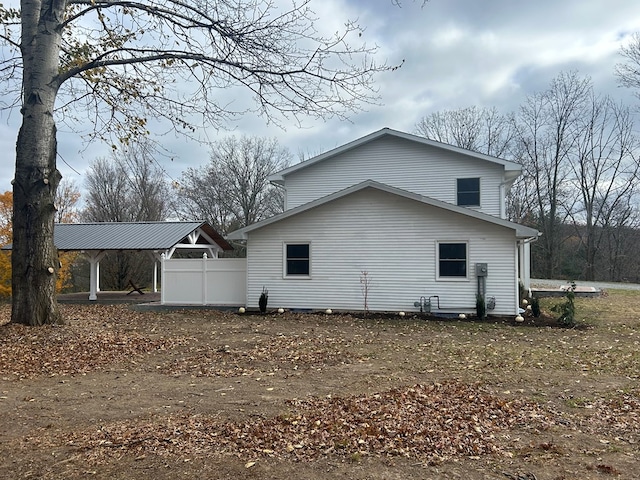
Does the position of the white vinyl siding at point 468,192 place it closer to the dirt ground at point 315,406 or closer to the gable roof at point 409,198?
the gable roof at point 409,198

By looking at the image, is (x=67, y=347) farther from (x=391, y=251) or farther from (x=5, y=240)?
(x=5, y=240)

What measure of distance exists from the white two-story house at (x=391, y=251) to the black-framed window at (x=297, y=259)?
0.11 ft

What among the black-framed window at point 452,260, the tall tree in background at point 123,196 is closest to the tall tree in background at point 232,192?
the tall tree in background at point 123,196

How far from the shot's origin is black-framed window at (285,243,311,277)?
575 inches

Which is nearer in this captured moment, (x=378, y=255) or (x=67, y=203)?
(x=378, y=255)

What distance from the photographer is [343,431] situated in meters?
4.28

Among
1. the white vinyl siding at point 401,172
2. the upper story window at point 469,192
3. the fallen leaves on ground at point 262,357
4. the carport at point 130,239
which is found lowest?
the fallen leaves on ground at point 262,357

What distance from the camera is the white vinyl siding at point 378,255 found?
13.1 metres

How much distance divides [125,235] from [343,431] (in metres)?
17.6

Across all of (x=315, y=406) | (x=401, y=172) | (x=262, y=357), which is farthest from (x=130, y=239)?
(x=315, y=406)

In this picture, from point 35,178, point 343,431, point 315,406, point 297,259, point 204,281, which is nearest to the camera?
point 343,431

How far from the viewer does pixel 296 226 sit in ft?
48.0

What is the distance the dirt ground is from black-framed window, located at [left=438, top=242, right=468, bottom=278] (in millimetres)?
3461

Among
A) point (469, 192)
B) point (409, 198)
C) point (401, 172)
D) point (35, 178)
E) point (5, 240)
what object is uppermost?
point (401, 172)
